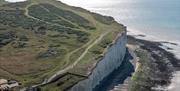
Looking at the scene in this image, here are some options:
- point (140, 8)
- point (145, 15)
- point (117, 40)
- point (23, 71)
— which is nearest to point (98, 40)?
point (117, 40)

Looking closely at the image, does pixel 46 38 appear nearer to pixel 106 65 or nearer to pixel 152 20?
pixel 106 65

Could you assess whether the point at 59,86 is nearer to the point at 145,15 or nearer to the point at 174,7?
the point at 145,15

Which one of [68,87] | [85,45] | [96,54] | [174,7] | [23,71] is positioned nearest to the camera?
[68,87]

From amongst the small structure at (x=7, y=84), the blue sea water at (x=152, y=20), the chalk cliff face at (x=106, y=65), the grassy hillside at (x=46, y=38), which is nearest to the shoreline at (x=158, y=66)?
the blue sea water at (x=152, y=20)

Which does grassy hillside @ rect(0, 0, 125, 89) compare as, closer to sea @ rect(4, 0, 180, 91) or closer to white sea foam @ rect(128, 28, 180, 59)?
white sea foam @ rect(128, 28, 180, 59)

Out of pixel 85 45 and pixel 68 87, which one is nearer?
pixel 68 87

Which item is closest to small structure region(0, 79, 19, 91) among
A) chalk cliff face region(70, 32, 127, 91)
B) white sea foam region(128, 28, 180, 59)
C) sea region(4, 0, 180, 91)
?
chalk cliff face region(70, 32, 127, 91)
